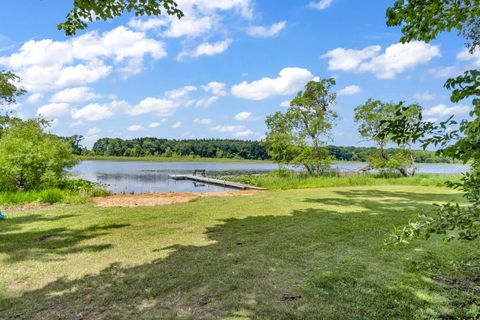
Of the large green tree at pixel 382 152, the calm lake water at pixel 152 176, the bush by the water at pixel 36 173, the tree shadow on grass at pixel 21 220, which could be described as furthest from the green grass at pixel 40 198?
the large green tree at pixel 382 152

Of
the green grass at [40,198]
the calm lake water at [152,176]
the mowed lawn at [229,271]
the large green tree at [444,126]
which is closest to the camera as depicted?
the large green tree at [444,126]

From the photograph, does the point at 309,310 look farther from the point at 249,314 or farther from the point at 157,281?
the point at 157,281

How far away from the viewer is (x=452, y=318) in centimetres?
297

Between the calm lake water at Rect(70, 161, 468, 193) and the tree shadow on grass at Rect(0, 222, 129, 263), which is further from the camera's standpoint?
the calm lake water at Rect(70, 161, 468, 193)

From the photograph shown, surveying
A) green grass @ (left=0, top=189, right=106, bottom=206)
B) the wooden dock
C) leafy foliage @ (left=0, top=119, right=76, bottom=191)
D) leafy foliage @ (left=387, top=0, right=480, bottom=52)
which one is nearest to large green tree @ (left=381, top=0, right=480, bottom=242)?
leafy foliage @ (left=387, top=0, right=480, bottom=52)

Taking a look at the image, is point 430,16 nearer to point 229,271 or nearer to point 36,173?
point 229,271

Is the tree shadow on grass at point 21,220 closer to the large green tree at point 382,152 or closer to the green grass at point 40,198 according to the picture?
the green grass at point 40,198

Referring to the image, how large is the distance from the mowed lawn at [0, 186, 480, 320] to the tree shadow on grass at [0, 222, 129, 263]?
0.06ft

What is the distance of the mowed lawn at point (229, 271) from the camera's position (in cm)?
321

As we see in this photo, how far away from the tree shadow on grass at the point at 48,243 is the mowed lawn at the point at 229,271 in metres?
0.02

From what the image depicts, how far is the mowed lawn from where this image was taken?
10.5ft

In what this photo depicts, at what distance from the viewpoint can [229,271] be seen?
421 centimetres

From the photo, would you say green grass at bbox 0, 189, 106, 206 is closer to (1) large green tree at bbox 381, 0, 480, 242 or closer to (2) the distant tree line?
(1) large green tree at bbox 381, 0, 480, 242

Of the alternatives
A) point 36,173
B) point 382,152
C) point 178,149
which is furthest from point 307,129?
point 178,149
